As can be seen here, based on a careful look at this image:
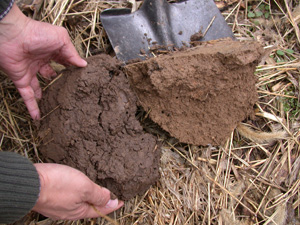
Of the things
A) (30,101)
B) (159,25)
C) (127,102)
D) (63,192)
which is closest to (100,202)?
(63,192)

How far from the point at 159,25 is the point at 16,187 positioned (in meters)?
1.68

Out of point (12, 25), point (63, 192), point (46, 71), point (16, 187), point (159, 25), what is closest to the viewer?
point (16, 187)

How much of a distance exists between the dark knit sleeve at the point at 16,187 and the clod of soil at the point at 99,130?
405mm

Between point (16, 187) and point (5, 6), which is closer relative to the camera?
point (16, 187)

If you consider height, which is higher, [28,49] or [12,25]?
[12,25]

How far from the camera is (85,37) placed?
2312mm

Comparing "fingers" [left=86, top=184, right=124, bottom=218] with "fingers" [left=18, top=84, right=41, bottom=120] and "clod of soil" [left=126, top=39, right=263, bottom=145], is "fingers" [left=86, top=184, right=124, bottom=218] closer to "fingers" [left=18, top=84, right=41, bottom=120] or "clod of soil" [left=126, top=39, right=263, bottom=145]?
"clod of soil" [left=126, top=39, right=263, bottom=145]

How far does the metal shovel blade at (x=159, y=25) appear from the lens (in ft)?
7.15

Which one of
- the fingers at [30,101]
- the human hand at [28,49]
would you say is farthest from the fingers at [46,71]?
the fingers at [30,101]

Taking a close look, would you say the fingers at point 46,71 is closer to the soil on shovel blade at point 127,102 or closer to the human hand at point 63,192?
the soil on shovel blade at point 127,102

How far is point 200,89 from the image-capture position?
1.81m

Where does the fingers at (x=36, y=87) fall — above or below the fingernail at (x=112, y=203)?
above

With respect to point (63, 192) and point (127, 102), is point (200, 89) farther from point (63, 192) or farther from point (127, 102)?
point (63, 192)

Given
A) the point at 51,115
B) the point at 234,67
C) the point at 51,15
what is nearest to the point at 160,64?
the point at 234,67
